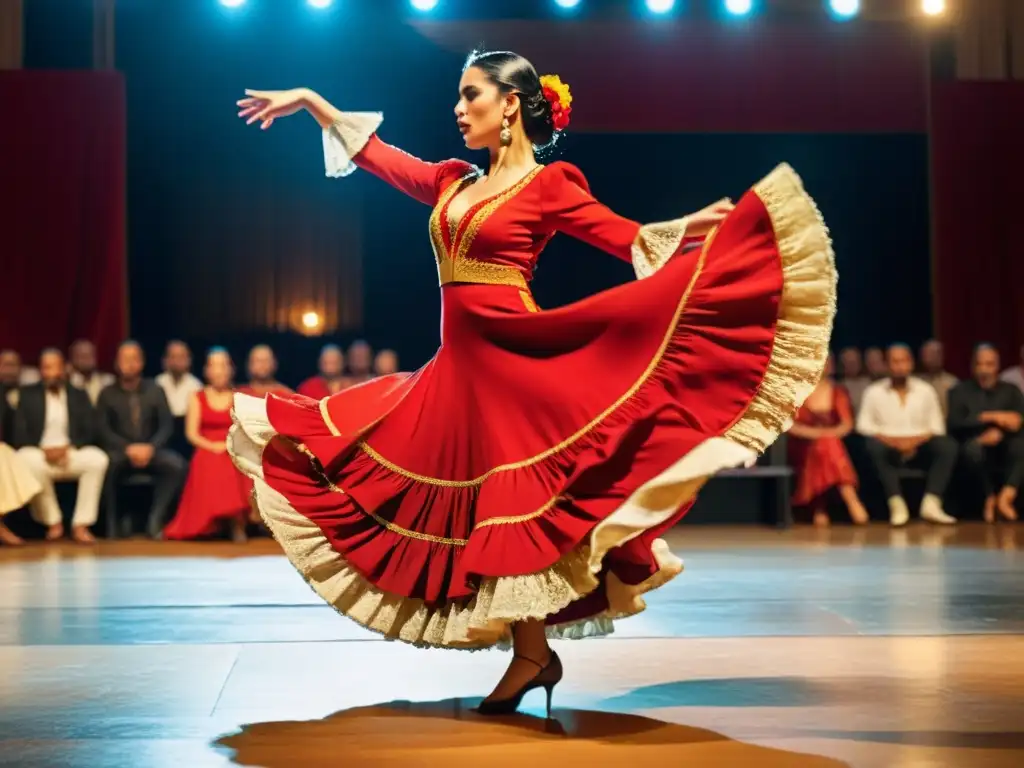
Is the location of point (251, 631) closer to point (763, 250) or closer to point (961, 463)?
point (763, 250)

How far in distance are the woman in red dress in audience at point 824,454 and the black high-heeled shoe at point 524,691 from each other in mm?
Answer: 4682

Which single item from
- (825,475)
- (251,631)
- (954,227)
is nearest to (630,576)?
(251,631)

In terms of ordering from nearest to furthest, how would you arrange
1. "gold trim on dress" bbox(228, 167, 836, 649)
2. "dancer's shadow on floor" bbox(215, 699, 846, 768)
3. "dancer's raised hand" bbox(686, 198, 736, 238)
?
"dancer's shadow on floor" bbox(215, 699, 846, 768)
"gold trim on dress" bbox(228, 167, 836, 649)
"dancer's raised hand" bbox(686, 198, 736, 238)

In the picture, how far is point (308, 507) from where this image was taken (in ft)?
8.05

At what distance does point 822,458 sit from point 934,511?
0.64 meters

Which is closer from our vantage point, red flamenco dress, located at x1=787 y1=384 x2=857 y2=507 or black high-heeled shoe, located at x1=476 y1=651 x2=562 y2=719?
black high-heeled shoe, located at x1=476 y1=651 x2=562 y2=719

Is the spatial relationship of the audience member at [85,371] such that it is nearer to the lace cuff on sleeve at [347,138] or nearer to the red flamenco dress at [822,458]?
the red flamenco dress at [822,458]

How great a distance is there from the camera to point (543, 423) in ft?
7.84

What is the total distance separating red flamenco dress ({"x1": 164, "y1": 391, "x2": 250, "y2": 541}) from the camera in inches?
253

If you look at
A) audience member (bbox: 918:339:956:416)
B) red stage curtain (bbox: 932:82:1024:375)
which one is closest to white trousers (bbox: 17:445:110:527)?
audience member (bbox: 918:339:956:416)

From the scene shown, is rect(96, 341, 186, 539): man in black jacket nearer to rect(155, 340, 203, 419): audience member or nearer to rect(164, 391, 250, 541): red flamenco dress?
rect(164, 391, 250, 541): red flamenco dress

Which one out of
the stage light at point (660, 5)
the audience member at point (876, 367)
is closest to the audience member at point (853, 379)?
the audience member at point (876, 367)

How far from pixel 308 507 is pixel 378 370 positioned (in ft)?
17.0

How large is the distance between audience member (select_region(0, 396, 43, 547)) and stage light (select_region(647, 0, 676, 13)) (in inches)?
180
